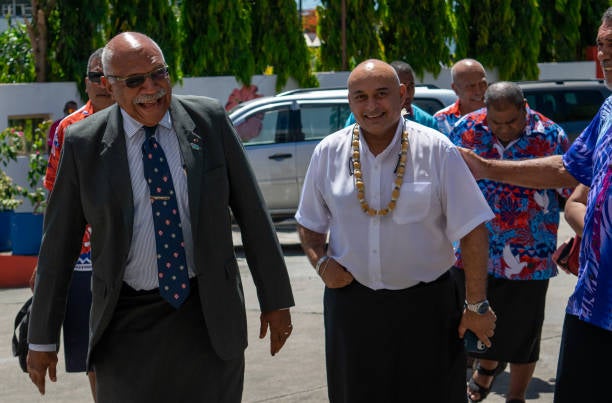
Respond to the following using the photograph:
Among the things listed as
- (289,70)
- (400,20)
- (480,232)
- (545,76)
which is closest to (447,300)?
(480,232)

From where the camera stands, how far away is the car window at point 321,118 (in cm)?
1450

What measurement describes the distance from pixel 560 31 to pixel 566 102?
7.38 m

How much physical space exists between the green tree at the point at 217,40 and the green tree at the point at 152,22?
0.67m

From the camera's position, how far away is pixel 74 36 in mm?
18359

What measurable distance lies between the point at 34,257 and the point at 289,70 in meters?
9.72

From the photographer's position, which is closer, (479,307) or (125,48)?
(125,48)

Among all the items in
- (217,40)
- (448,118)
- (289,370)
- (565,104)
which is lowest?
(289,370)

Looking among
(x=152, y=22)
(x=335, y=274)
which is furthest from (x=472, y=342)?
(x=152, y=22)

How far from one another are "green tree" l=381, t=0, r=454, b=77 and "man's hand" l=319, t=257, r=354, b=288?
58.1 ft

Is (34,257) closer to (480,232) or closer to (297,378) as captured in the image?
(297,378)

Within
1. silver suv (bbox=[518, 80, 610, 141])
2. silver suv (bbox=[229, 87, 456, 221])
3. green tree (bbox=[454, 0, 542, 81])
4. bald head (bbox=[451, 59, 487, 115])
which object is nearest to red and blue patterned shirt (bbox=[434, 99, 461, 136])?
bald head (bbox=[451, 59, 487, 115])

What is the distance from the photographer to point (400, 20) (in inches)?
876

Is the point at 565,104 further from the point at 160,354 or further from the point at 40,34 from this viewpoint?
the point at 160,354

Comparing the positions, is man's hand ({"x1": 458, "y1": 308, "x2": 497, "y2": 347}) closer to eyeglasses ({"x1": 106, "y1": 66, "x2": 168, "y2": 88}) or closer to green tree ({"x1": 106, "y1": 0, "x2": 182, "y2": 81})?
eyeglasses ({"x1": 106, "y1": 66, "x2": 168, "y2": 88})
